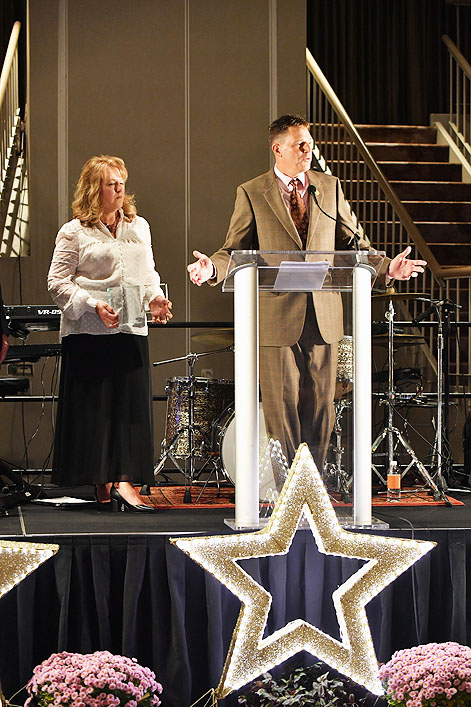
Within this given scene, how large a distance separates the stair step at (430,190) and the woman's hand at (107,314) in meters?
5.42

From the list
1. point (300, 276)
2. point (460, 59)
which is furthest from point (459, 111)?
point (300, 276)

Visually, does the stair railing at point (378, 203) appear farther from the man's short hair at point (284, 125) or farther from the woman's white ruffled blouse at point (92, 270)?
the woman's white ruffled blouse at point (92, 270)

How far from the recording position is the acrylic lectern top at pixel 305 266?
2654mm

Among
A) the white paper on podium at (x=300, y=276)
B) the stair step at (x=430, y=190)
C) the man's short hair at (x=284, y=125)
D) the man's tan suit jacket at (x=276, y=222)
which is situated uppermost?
the stair step at (x=430, y=190)

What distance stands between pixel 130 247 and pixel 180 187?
2.85 metres

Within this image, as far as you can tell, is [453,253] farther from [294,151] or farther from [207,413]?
[294,151]

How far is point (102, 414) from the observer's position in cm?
343

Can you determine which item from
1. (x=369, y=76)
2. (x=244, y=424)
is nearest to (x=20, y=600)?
(x=244, y=424)

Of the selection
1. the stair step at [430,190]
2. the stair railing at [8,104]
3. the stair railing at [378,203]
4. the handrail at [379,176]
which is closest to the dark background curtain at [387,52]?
the stair step at [430,190]

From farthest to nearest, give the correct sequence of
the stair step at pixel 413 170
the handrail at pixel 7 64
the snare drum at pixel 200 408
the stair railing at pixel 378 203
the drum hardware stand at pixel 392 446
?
the stair step at pixel 413 170 < the stair railing at pixel 378 203 < the handrail at pixel 7 64 < the snare drum at pixel 200 408 < the drum hardware stand at pixel 392 446

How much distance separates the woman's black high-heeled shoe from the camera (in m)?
3.42

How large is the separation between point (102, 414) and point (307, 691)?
1.29m

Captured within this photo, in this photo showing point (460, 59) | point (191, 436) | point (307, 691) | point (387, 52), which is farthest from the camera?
point (387, 52)

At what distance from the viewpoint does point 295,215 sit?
3180mm
